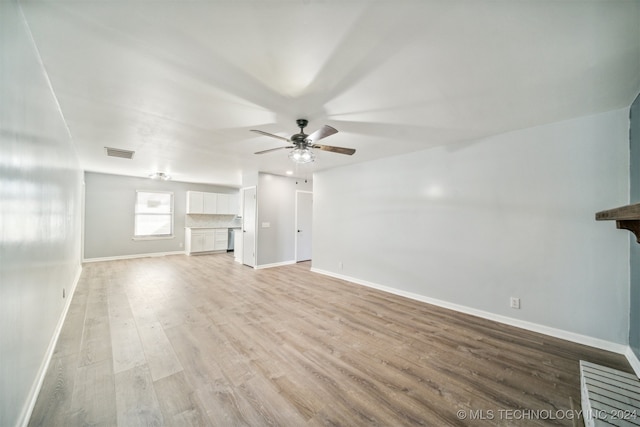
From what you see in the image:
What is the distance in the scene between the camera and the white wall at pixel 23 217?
117 cm

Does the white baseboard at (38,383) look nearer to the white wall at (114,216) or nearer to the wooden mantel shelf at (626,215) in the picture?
the wooden mantel shelf at (626,215)

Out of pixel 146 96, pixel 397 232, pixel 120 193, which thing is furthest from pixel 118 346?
pixel 120 193

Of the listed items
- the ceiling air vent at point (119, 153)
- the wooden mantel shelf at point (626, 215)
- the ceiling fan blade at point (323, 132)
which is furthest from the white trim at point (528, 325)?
the ceiling air vent at point (119, 153)

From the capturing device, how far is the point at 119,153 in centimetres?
423

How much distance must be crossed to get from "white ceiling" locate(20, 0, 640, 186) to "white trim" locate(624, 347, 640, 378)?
7.89 ft

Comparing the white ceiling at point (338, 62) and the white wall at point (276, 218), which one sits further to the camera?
the white wall at point (276, 218)

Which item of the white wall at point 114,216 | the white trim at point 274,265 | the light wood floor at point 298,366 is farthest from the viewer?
the white wall at point 114,216

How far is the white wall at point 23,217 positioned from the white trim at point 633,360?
4426 millimetres

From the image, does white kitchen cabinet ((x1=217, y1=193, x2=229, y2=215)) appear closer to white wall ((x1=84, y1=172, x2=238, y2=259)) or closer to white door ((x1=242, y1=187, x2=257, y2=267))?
white wall ((x1=84, y1=172, x2=238, y2=259))

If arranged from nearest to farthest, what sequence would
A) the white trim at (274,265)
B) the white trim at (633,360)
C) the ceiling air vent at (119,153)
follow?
1. the white trim at (633,360)
2. the ceiling air vent at (119,153)
3. the white trim at (274,265)

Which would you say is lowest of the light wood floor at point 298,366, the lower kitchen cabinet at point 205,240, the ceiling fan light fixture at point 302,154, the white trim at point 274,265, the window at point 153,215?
the light wood floor at point 298,366

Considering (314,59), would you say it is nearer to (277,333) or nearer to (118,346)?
(277,333)

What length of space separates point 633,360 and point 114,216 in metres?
10.0

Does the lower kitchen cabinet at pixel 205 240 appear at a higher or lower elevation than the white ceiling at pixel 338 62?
lower
